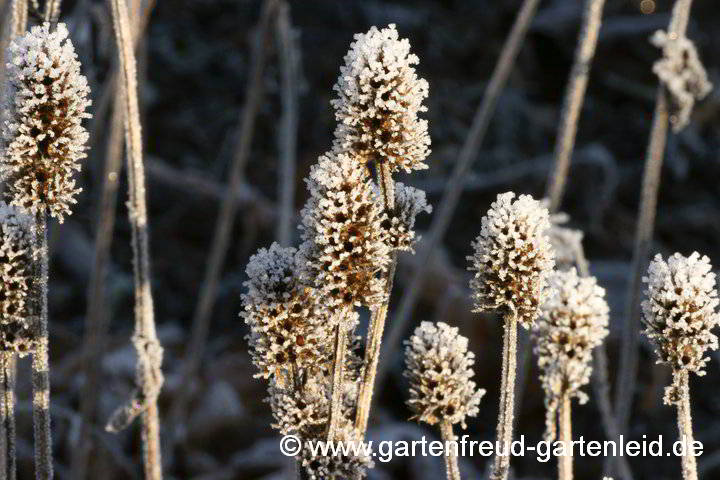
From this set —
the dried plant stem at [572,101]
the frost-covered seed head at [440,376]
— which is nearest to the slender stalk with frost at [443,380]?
the frost-covered seed head at [440,376]

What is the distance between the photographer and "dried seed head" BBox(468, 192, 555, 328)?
0.95m

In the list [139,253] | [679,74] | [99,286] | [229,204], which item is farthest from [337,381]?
[229,204]

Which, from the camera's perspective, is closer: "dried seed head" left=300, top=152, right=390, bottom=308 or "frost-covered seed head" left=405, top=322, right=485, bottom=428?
"dried seed head" left=300, top=152, right=390, bottom=308

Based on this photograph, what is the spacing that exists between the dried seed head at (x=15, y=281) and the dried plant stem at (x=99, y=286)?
668 millimetres

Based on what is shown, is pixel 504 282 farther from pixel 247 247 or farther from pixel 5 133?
pixel 247 247

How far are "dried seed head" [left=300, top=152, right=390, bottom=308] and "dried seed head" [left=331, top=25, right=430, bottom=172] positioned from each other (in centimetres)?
3

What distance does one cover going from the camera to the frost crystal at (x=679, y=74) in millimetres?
1854

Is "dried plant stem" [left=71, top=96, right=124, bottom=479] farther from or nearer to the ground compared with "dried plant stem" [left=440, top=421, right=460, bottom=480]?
farther from the ground

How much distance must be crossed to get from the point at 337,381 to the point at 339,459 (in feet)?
0.33

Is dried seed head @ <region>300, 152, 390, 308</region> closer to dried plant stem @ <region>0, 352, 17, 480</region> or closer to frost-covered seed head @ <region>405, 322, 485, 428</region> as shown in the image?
frost-covered seed head @ <region>405, 322, 485, 428</region>

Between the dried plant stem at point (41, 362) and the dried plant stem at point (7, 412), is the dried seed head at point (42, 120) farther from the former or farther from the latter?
the dried plant stem at point (7, 412)

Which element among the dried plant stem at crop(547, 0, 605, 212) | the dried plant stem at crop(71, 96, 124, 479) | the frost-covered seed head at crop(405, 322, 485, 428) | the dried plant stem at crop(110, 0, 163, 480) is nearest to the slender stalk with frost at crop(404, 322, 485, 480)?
the frost-covered seed head at crop(405, 322, 485, 428)

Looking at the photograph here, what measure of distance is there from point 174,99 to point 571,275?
3532 mm

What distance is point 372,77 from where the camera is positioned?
919mm
